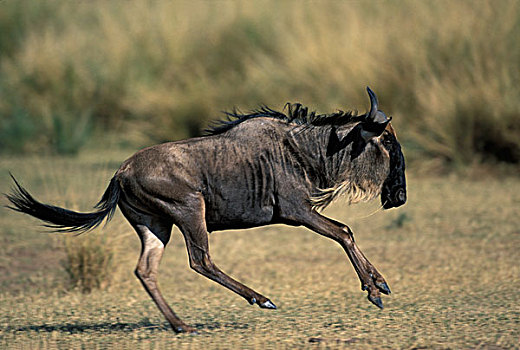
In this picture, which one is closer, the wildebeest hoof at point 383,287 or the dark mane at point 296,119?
the wildebeest hoof at point 383,287

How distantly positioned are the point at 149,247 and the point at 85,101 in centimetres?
1215

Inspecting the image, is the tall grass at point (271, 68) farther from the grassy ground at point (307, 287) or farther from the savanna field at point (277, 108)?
the grassy ground at point (307, 287)

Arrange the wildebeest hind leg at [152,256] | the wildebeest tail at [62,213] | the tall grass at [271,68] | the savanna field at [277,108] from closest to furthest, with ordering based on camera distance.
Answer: the wildebeest hind leg at [152,256], the wildebeest tail at [62,213], the savanna field at [277,108], the tall grass at [271,68]

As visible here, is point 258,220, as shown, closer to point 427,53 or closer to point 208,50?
point 427,53

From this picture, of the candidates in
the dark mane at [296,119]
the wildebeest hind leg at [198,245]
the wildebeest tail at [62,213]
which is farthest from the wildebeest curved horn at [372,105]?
the wildebeest tail at [62,213]

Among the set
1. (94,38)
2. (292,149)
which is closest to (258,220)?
(292,149)

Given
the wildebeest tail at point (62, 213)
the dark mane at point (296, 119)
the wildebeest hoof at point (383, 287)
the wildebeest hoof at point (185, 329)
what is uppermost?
the dark mane at point (296, 119)

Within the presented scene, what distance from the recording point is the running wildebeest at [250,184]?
5484 mm

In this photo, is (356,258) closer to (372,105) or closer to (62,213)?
(372,105)

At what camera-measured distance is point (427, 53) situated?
13.4m

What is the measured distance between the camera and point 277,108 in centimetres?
Result: 1407

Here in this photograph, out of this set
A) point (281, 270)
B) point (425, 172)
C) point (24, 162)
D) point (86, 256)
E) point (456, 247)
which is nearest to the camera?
point (86, 256)

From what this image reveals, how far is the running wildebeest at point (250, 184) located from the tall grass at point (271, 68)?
23.9ft

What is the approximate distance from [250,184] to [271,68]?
950 cm
